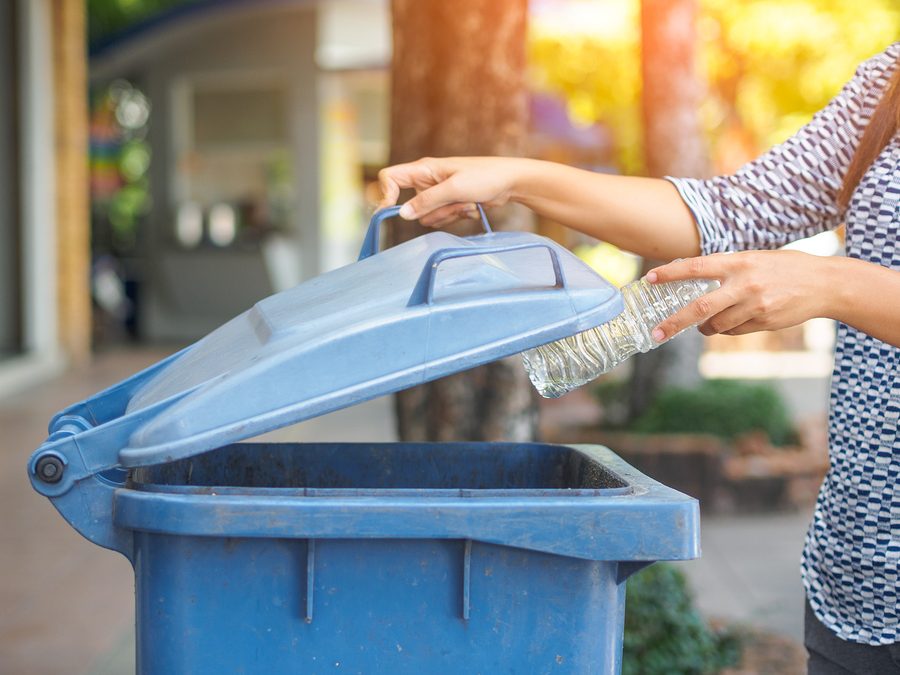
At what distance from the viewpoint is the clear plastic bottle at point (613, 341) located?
209cm

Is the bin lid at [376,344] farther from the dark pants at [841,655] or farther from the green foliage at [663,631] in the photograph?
the green foliage at [663,631]

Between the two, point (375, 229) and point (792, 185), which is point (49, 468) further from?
point (792, 185)

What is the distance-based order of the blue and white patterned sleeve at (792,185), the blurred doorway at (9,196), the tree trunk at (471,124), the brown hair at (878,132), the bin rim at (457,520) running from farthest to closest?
the blurred doorway at (9,196)
the tree trunk at (471,124)
the blue and white patterned sleeve at (792,185)
the brown hair at (878,132)
the bin rim at (457,520)

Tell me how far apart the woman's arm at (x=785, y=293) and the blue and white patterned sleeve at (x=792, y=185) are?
0.45 metres

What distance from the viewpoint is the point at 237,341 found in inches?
79.4

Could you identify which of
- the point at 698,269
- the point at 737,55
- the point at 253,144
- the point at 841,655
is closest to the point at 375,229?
the point at 698,269

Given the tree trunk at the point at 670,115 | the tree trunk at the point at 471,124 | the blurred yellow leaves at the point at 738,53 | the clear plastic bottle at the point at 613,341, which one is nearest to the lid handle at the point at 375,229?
the clear plastic bottle at the point at 613,341

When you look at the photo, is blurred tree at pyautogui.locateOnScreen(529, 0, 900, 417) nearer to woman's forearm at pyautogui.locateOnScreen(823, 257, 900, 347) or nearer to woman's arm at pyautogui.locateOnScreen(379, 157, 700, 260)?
woman's arm at pyautogui.locateOnScreen(379, 157, 700, 260)

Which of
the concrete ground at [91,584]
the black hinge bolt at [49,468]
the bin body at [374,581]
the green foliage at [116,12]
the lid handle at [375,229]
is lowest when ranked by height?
the concrete ground at [91,584]

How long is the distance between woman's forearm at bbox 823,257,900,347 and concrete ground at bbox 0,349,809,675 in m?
3.23

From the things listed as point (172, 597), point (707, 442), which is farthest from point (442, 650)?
point (707, 442)

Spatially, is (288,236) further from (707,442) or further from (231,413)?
(231,413)

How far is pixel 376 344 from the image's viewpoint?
5.80ft

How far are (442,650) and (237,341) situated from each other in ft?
2.02
